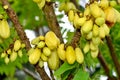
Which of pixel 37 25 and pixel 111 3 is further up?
pixel 111 3

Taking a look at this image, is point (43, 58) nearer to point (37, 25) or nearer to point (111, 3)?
point (111, 3)

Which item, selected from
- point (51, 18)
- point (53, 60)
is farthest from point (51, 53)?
point (51, 18)

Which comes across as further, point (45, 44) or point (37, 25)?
point (37, 25)

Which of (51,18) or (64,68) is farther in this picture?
(51,18)

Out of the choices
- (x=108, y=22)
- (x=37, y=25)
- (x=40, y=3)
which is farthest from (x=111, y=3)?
(x=37, y=25)

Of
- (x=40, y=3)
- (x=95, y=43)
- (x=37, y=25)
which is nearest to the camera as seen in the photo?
(x=95, y=43)

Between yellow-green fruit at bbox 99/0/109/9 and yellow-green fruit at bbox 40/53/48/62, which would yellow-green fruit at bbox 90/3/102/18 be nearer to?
yellow-green fruit at bbox 99/0/109/9

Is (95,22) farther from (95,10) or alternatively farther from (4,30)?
(4,30)

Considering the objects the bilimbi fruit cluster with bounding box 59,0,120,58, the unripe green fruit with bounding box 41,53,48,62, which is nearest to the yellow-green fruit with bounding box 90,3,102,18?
the bilimbi fruit cluster with bounding box 59,0,120,58
